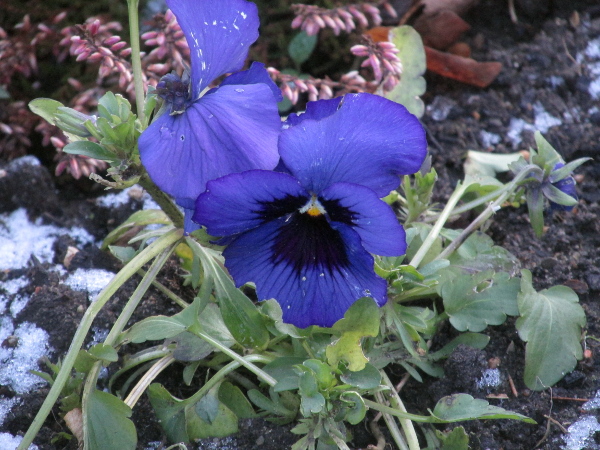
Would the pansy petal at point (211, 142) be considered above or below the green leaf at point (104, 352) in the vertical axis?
above

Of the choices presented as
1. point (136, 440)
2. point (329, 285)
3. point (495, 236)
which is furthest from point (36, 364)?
point (495, 236)

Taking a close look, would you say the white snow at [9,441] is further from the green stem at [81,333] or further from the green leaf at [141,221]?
the green leaf at [141,221]

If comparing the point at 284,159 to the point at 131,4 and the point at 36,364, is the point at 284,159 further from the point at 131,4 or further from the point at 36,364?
the point at 36,364

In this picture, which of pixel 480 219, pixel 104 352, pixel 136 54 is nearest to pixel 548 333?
pixel 480 219

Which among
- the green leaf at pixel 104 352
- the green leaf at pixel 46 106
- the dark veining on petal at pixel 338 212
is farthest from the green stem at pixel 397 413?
the green leaf at pixel 46 106

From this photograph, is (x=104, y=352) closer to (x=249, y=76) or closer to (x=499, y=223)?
(x=249, y=76)

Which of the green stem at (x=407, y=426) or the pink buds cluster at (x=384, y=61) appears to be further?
the pink buds cluster at (x=384, y=61)
